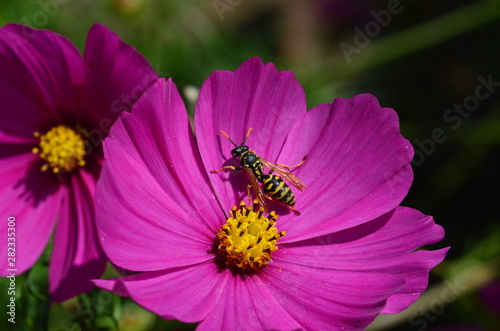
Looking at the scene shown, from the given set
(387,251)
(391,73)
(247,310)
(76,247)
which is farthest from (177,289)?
(391,73)

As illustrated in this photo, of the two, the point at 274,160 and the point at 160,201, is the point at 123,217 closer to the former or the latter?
the point at 160,201

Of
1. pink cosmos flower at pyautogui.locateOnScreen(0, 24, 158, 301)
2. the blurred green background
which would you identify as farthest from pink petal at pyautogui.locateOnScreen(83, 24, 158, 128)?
the blurred green background

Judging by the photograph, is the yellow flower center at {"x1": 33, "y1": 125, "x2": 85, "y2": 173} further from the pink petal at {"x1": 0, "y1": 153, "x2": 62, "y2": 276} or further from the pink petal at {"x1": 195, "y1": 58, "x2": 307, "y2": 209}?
the pink petal at {"x1": 195, "y1": 58, "x2": 307, "y2": 209}

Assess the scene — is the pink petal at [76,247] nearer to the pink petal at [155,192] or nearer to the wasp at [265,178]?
the pink petal at [155,192]

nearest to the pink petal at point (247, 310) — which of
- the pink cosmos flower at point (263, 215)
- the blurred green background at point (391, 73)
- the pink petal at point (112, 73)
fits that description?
the pink cosmos flower at point (263, 215)

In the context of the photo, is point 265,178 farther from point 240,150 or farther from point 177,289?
point 177,289
